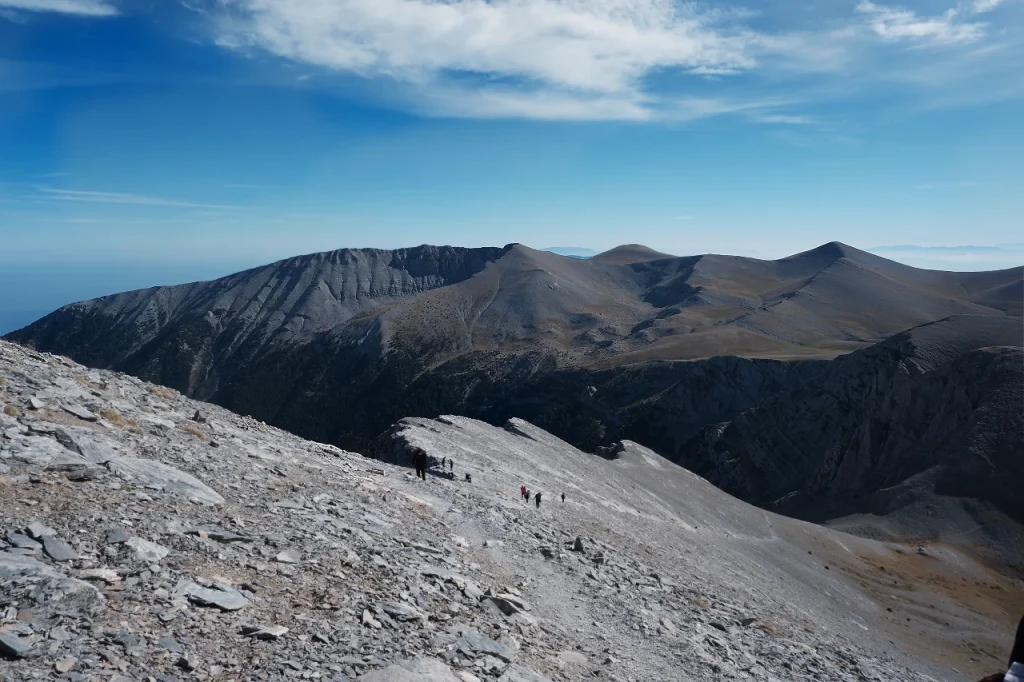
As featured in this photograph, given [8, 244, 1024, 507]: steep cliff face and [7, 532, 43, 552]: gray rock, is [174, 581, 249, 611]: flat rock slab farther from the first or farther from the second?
[8, 244, 1024, 507]: steep cliff face

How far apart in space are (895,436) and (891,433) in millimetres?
553

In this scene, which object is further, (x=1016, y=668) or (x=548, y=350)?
(x=548, y=350)

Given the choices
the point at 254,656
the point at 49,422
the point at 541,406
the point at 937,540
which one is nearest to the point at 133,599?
the point at 254,656

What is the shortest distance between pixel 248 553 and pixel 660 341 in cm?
12382

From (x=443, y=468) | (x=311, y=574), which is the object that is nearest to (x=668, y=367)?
(x=443, y=468)

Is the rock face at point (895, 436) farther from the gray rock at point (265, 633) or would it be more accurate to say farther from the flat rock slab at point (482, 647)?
the gray rock at point (265, 633)

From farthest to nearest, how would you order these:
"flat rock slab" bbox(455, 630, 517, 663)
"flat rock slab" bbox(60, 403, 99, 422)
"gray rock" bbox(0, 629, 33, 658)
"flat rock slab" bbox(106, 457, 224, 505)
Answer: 1. "flat rock slab" bbox(60, 403, 99, 422)
2. "flat rock slab" bbox(106, 457, 224, 505)
3. "flat rock slab" bbox(455, 630, 517, 663)
4. "gray rock" bbox(0, 629, 33, 658)

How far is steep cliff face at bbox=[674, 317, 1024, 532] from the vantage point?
60.3 meters

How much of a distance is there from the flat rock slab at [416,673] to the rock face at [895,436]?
192 ft

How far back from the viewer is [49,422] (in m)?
13.3

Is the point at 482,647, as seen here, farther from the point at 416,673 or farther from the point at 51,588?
the point at 51,588

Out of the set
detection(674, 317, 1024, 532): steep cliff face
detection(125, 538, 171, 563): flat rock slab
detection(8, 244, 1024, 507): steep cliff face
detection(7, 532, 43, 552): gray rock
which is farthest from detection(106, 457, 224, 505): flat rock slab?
detection(8, 244, 1024, 507): steep cliff face

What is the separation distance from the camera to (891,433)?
237 feet

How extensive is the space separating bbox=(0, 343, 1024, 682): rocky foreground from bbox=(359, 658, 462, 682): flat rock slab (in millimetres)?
40
